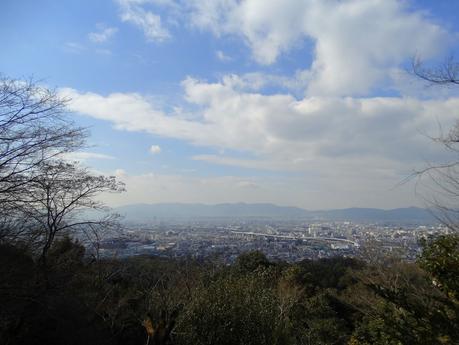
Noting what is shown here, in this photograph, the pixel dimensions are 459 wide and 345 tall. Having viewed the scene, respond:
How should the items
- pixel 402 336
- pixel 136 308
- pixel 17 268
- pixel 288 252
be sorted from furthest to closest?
pixel 288 252 < pixel 136 308 < pixel 17 268 < pixel 402 336

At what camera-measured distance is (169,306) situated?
1411 cm

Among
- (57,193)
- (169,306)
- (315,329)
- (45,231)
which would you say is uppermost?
(57,193)

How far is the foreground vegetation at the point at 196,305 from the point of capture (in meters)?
5.43

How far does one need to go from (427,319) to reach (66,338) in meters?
8.57

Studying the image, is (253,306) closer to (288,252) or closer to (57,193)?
(57,193)

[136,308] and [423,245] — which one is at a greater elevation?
[423,245]

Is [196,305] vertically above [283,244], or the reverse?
[196,305]

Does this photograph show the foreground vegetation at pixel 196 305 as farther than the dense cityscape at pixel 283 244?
No

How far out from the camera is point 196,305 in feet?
34.5

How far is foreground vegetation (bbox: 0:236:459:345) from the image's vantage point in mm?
5430

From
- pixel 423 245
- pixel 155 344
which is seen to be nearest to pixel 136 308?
pixel 155 344

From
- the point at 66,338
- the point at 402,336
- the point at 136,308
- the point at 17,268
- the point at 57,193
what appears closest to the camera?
the point at 402,336

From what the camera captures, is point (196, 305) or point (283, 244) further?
point (283, 244)

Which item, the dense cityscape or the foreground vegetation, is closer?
the foreground vegetation
